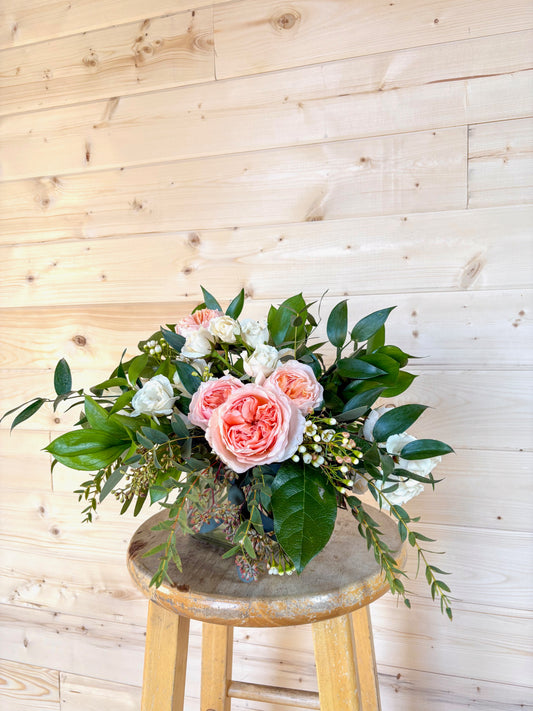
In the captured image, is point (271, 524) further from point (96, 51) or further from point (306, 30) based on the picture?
point (96, 51)

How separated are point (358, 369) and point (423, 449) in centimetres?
11

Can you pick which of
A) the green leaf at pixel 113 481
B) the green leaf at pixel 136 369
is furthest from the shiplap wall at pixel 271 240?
the green leaf at pixel 113 481

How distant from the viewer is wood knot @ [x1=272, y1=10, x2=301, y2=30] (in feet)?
3.52

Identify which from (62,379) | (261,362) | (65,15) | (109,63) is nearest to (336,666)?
(261,362)

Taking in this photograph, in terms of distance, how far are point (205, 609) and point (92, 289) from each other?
780 millimetres

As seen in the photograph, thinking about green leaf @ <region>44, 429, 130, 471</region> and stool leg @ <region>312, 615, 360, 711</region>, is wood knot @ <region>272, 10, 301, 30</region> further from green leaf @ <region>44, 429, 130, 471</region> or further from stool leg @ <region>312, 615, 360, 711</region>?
stool leg @ <region>312, 615, 360, 711</region>

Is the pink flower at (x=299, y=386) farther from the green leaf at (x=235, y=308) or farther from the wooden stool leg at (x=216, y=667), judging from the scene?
the wooden stool leg at (x=216, y=667)

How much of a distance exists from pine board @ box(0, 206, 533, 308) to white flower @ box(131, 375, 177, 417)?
1.57 ft

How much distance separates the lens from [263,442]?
1.93 ft

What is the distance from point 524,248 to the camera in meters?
0.97

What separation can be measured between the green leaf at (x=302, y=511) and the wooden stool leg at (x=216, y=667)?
17.2 inches

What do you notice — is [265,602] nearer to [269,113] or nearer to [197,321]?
A: [197,321]

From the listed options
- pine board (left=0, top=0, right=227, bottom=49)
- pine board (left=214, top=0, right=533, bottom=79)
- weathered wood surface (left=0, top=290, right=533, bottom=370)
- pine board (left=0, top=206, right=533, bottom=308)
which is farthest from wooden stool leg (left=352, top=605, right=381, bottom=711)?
pine board (left=0, top=0, right=227, bottom=49)

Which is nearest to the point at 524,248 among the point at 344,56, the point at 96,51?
the point at 344,56
